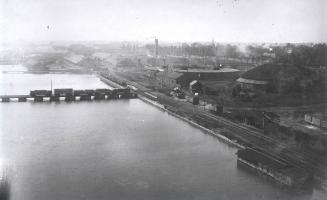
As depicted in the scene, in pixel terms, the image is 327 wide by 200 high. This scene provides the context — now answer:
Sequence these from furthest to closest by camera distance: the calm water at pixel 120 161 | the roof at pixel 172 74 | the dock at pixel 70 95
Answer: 1. the roof at pixel 172 74
2. the dock at pixel 70 95
3. the calm water at pixel 120 161

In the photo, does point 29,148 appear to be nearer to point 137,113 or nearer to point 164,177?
point 164,177

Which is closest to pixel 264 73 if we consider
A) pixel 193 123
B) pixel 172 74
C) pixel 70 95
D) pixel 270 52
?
pixel 172 74

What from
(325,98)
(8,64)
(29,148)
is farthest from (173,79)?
(8,64)

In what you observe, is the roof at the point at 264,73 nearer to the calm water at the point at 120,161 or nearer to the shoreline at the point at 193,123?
the shoreline at the point at 193,123

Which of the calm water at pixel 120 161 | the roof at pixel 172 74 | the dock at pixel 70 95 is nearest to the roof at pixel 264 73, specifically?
the roof at pixel 172 74

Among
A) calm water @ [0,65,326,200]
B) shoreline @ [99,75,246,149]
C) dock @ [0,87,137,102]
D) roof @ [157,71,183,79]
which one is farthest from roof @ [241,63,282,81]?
calm water @ [0,65,326,200]
